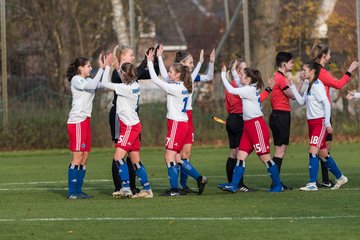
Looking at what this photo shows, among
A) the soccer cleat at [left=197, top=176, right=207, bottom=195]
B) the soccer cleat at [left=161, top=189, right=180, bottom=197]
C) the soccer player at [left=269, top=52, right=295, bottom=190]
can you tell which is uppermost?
the soccer player at [left=269, top=52, right=295, bottom=190]

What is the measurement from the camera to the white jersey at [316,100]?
1488 cm

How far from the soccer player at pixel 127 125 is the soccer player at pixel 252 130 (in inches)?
48.9

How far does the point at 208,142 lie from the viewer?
27.8 metres

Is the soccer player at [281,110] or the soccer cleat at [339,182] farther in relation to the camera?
the soccer player at [281,110]

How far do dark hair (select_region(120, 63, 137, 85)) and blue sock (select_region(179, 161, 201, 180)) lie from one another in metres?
1.41

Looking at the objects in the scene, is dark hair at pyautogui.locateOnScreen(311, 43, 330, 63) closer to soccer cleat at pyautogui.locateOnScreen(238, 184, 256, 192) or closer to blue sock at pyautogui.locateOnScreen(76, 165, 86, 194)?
soccer cleat at pyautogui.locateOnScreen(238, 184, 256, 192)

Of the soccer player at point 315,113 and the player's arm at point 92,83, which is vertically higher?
the player's arm at point 92,83

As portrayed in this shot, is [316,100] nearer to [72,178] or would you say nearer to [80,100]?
[80,100]

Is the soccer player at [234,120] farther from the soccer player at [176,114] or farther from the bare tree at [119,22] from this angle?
the bare tree at [119,22]

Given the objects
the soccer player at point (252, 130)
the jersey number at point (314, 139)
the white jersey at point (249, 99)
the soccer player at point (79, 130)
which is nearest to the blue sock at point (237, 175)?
the soccer player at point (252, 130)

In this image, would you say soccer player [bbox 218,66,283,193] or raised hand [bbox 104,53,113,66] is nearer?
raised hand [bbox 104,53,113,66]

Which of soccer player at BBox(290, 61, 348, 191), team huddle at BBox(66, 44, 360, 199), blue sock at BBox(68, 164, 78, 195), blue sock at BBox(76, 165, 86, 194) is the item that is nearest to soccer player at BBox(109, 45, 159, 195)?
team huddle at BBox(66, 44, 360, 199)

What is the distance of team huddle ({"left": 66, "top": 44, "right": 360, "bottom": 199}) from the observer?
1430cm

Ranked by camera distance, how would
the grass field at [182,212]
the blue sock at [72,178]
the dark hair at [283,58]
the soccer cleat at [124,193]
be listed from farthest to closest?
the dark hair at [283,58] → the blue sock at [72,178] → the soccer cleat at [124,193] → the grass field at [182,212]
